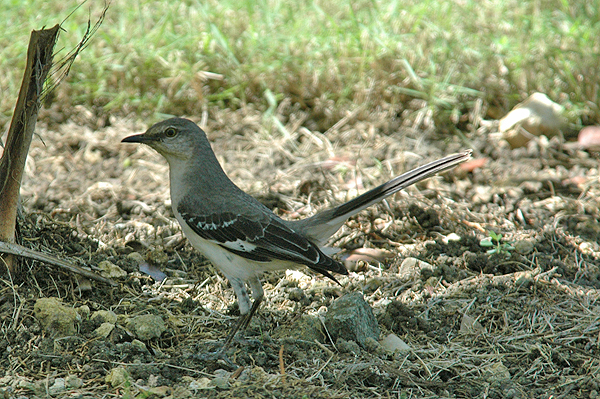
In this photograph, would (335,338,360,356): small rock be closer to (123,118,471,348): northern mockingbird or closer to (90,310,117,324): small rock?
(123,118,471,348): northern mockingbird

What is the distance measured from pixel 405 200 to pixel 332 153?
3.72 ft

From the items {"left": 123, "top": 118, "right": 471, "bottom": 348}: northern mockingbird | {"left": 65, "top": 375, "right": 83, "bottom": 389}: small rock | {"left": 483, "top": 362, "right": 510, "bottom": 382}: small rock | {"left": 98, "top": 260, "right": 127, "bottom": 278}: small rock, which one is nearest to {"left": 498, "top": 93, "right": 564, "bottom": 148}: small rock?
{"left": 123, "top": 118, "right": 471, "bottom": 348}: northern mockingbird

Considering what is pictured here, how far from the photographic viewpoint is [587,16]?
7.41 m

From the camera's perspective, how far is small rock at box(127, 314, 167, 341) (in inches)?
146

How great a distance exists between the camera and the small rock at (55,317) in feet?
11.8

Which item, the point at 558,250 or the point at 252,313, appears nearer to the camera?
the point at 252,313

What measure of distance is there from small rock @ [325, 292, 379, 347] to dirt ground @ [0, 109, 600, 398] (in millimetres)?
68

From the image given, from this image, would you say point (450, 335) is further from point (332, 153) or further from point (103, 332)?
point (332, 153)

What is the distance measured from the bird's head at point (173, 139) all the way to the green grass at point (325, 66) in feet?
7.25

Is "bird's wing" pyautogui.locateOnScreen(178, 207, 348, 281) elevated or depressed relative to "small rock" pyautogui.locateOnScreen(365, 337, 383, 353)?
elevated

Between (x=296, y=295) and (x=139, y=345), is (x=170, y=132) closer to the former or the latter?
(x=296, y=295)

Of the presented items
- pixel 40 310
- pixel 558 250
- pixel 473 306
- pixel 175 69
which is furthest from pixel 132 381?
pixel 175 69

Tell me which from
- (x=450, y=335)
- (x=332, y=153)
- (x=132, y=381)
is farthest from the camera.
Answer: (x=332, y=153)

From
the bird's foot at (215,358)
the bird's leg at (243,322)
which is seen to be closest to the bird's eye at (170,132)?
the bird's leg at (243,322)
